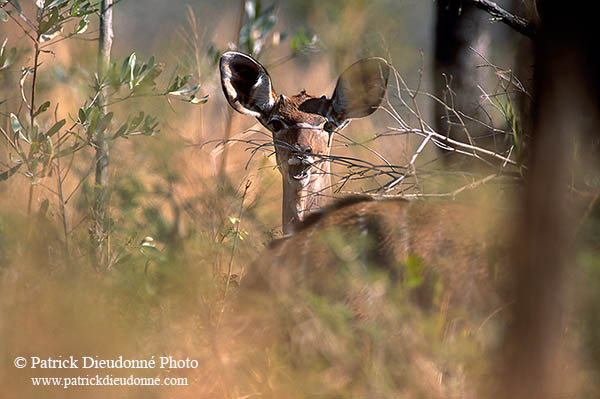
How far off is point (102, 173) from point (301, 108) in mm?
1264

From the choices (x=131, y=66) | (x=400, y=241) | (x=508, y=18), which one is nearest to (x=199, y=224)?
(x=131, y=66)

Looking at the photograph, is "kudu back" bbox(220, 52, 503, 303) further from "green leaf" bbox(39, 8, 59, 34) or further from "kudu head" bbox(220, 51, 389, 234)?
"green leaf" bbox(39, 8, 59, 34)

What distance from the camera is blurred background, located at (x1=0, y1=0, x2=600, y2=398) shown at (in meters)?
2.46

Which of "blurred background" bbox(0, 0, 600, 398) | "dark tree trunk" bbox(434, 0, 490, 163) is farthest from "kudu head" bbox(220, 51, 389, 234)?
"dark tree trunk" bbox(434, 0, 490, 163)

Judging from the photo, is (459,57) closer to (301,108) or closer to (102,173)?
(301,108)

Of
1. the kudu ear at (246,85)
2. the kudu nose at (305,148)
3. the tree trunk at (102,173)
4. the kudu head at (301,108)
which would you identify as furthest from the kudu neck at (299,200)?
the tree trunk at (102,173)

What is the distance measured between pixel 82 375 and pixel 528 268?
1.95 metres

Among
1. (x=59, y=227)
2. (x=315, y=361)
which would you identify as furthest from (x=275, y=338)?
(x=59, y=227)

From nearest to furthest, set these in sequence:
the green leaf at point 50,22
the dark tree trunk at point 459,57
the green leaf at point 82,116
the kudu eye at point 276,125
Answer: the green leaf at point 50,22
the green leaf at point 82,116
the kudu eye at point 276,125
the dark tree trunk at point 459,57

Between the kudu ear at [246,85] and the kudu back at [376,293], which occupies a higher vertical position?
the kudu ear at [246,85]

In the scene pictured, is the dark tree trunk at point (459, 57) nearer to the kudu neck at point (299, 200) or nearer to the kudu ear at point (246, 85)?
the kudu neck at point (299, 200)

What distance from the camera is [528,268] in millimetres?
1551

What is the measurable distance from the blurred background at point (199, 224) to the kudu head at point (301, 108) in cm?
18

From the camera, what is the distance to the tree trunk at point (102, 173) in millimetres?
3992
